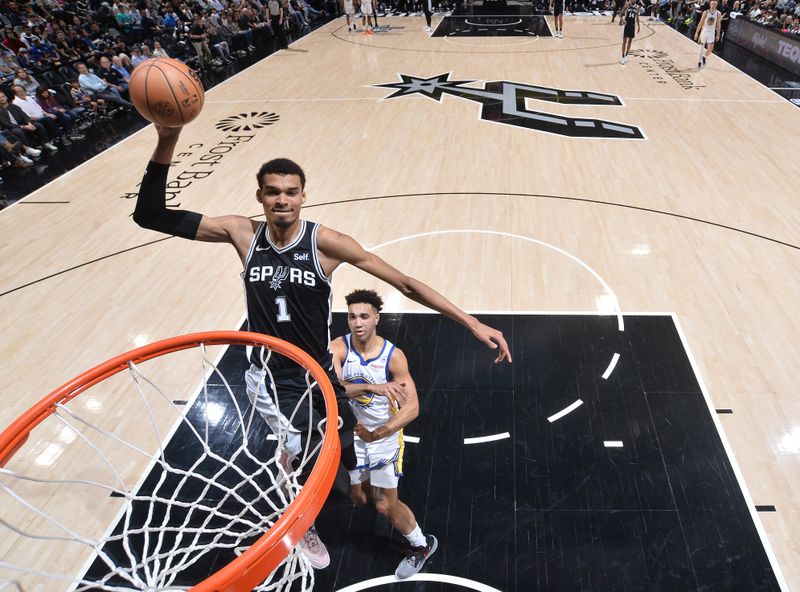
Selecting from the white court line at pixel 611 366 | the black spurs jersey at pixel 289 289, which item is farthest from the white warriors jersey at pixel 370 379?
the white court line at pixel 611 366

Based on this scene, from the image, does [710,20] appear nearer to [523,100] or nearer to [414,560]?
[523,100]

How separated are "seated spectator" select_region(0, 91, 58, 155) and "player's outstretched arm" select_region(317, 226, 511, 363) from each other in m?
9.22

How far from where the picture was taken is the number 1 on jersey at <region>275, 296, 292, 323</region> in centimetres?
292

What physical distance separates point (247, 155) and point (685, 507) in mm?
8151

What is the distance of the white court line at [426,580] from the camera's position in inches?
133

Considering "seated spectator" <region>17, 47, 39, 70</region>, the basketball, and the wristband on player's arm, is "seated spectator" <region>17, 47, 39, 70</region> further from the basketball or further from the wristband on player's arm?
the wristband on player's arm

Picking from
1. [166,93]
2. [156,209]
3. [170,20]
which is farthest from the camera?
[170,20]

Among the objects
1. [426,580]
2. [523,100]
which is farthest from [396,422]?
[523,100]

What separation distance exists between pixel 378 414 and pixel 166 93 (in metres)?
2.01

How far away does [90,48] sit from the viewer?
13148mm

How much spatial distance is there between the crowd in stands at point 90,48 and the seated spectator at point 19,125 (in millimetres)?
16

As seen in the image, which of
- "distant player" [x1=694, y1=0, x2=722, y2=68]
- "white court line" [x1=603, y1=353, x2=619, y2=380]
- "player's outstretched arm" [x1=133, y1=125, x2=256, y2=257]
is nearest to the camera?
"player's outstretched arm" [x1=133, y1=125, x2=256, y2=257]

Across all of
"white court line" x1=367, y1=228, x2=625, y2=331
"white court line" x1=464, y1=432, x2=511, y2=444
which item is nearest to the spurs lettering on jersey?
"white court line" x1=464, y1=432, x2=511, y2=444

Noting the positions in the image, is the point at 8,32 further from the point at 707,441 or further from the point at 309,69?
the point at 707,441
